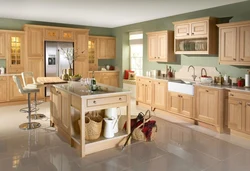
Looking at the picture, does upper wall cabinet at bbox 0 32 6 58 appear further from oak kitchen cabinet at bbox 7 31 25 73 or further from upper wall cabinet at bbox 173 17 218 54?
→ upper wall cabinet at bbox 173 17 218 54

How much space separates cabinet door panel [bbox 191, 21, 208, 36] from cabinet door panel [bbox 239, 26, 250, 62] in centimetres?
85

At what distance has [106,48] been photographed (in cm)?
897

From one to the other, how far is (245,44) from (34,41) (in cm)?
574

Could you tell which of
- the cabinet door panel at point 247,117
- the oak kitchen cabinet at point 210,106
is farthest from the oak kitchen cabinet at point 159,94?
the cabinet door panel at point 247,117

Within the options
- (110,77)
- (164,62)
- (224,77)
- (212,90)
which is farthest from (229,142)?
(110,77)

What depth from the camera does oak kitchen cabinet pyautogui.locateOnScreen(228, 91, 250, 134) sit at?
4164mm

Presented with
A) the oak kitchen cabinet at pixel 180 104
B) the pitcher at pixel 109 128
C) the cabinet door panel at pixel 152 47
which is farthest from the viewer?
the cabinet door panel at pixel 152 47

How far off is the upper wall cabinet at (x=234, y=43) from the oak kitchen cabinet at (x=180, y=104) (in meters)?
1.08

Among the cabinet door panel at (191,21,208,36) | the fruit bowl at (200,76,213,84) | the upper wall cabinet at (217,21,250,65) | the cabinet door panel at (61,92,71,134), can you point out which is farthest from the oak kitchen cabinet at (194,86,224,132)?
the cabinet door panel at (61,92,71,134)

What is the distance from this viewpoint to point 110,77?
8.81m

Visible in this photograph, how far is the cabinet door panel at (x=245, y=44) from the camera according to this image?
439 cm

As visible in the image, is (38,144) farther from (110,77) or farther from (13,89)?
(110,77)

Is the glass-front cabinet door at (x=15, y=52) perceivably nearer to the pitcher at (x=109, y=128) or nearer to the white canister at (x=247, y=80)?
the pitcher at (x=109, y=128)

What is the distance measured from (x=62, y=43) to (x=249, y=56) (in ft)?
17.9
